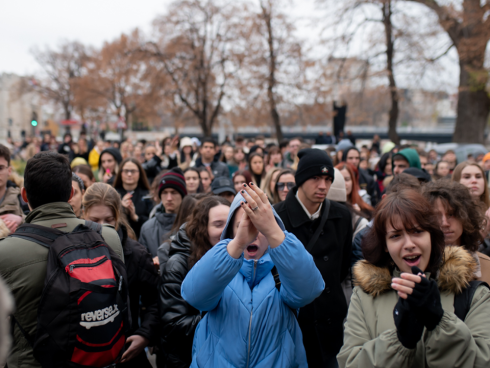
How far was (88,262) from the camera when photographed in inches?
88.2

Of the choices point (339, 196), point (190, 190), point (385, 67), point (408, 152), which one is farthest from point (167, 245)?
point (385, 67)

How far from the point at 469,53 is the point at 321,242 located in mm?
15165

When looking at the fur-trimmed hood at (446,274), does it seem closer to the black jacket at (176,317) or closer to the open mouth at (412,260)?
the open mouth at (412,260)

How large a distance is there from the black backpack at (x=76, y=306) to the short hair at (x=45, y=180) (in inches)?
8.3

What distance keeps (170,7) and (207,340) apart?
2430cm

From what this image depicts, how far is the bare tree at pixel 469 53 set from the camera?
14.4m

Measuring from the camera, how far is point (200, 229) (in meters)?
3.06

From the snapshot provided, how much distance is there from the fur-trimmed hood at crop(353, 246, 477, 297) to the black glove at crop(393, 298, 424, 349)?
0.33 m

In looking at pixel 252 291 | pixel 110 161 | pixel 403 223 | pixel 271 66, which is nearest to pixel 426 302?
pixel 403 223

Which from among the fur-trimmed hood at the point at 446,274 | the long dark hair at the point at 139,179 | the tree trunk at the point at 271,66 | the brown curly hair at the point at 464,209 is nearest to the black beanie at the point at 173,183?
the long dark hair at the point at 139,179

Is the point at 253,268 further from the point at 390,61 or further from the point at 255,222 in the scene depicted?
the point at 390,61

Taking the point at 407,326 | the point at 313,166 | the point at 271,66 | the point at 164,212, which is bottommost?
the point at 164,212

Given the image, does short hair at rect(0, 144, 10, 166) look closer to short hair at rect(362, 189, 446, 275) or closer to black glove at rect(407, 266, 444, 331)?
short hair at rect(362, 189, 446, 275)

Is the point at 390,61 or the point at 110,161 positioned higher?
the point at 390,61
